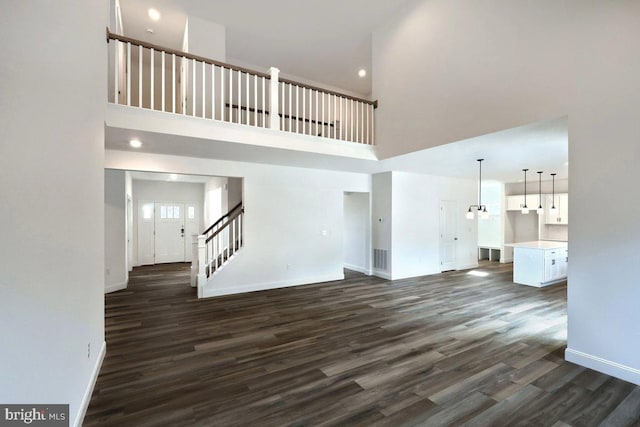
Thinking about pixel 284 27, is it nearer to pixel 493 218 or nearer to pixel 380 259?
pixel 380 259

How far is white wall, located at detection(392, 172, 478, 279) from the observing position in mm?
7086

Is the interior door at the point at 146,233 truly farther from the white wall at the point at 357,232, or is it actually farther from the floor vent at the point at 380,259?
the floor vent at the point at 380,259

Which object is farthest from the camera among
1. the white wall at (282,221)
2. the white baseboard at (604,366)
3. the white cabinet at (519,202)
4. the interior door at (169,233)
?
the interior door at (169,233)

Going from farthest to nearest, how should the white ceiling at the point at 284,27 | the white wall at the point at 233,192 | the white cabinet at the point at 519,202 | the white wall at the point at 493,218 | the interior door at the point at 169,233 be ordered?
1. the white wall at the point at 493,218
2. the interior door at the point at 169,233
3. the white cabinet at the point at 519,202
4. the white wall at the point at 233,192
5. the white ceiling at the point at 284,27

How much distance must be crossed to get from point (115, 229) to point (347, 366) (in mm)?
5694

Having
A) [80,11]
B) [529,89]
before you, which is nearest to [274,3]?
[80,11]

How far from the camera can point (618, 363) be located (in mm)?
2803

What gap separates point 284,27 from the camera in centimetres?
582

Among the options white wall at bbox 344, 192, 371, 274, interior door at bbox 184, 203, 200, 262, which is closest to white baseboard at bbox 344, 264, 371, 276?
white wall at bbox 344, 192, 371, 274

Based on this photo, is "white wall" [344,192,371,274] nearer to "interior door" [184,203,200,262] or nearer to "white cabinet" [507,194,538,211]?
"white cabinet" [507,194,538,211]

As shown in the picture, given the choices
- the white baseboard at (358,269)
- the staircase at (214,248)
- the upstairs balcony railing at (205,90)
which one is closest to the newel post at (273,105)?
the upstairs balcony railing at (205,90)

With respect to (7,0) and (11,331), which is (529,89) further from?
(11,331)

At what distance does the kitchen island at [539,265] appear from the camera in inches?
252

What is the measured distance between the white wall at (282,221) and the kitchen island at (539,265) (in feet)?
13.6
